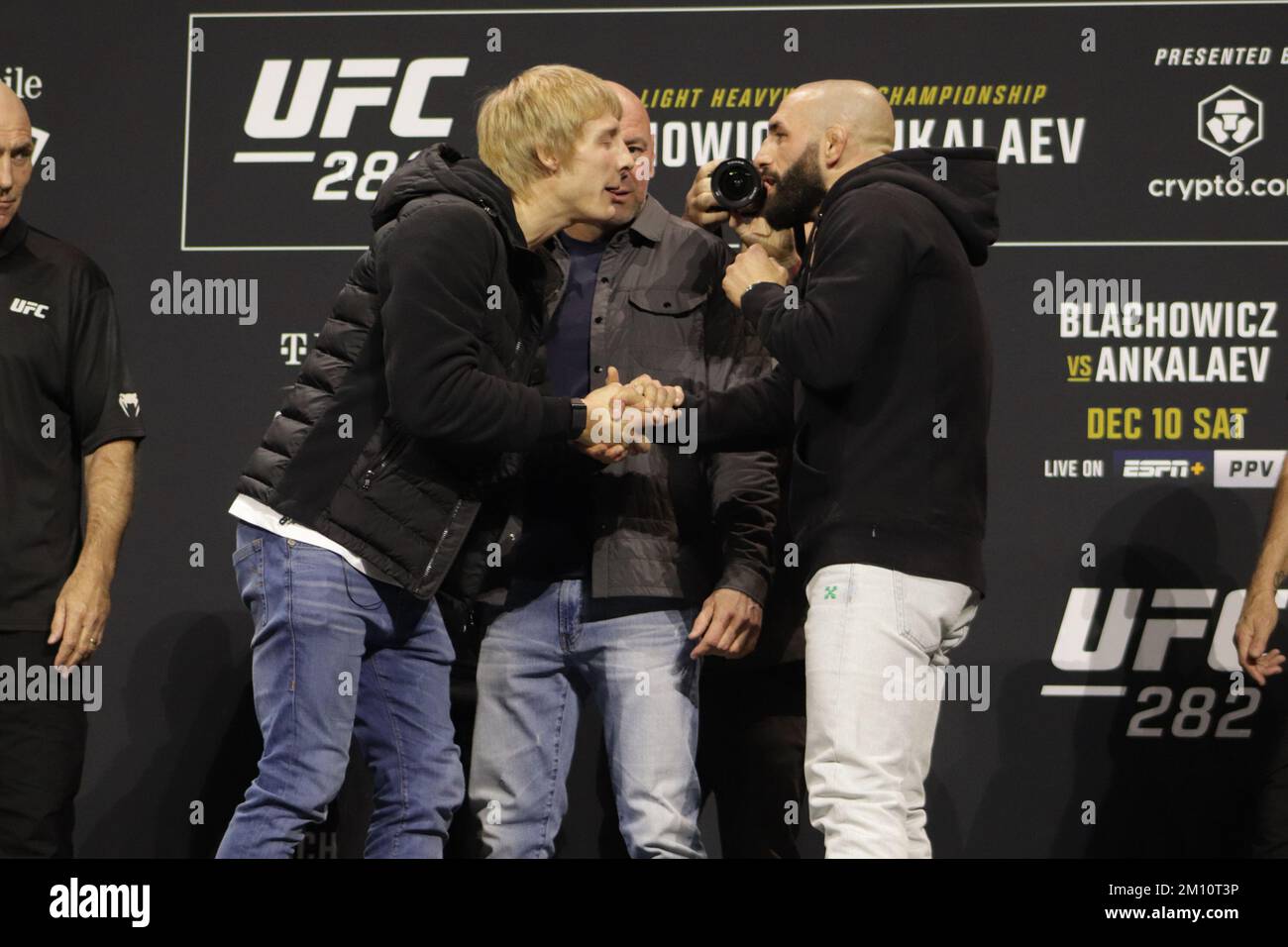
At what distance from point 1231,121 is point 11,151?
2.89 m

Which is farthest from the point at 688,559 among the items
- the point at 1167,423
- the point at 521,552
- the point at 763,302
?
the point at 1167,423

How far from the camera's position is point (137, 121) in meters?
4.10

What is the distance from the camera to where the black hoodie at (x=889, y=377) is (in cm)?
265

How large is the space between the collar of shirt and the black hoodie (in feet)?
5.29

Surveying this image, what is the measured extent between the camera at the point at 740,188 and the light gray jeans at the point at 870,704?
0.84 m

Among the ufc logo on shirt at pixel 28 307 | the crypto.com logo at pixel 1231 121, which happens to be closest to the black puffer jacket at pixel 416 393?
the ufc logo on shirt at pixel 28 307

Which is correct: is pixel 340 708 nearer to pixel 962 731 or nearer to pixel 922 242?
pixel 922 242

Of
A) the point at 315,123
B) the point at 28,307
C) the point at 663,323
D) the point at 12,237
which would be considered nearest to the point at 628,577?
the point at 663,323

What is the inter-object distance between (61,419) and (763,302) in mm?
1508

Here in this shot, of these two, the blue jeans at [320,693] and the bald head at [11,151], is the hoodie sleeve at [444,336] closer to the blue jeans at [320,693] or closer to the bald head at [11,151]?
the blue jeans at [320,693]

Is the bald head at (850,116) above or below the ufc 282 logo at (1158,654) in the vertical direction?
above

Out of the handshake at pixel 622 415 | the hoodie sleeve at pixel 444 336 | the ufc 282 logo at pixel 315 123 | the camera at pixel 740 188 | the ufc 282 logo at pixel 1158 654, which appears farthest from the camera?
the ufc 282 logo at pixel 315 123

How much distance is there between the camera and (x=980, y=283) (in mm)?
3980

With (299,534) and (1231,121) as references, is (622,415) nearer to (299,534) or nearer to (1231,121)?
(299,534)
